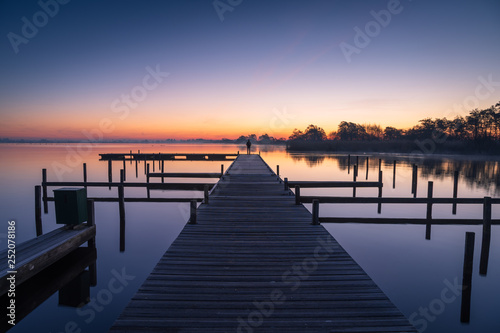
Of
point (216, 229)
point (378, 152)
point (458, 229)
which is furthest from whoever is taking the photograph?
point (378, 152)

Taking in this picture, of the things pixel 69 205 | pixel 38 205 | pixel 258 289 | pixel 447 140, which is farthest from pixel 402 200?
pixel 447 140

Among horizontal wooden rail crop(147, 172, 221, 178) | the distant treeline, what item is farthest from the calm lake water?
the distant treeline

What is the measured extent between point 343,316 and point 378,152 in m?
74.2

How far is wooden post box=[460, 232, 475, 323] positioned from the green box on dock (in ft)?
30.9

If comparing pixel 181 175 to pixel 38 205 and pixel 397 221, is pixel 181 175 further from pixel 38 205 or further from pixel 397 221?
pixel 397 221

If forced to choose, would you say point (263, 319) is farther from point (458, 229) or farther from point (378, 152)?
point (378, 152)

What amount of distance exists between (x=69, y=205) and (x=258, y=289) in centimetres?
573

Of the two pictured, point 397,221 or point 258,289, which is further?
point 397,221

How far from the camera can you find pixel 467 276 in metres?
6.41

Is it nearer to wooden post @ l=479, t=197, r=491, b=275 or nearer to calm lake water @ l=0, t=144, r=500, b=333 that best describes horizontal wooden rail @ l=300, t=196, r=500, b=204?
wooden post @ l=479, t=197, r=491, b=275

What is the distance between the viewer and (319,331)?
11.1 feet

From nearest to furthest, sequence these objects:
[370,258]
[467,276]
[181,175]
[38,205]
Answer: [467,276] → [370,258] → [38,205] → [181,175]

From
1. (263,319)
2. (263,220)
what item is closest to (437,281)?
(263,220)

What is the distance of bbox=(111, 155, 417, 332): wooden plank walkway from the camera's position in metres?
3.49
